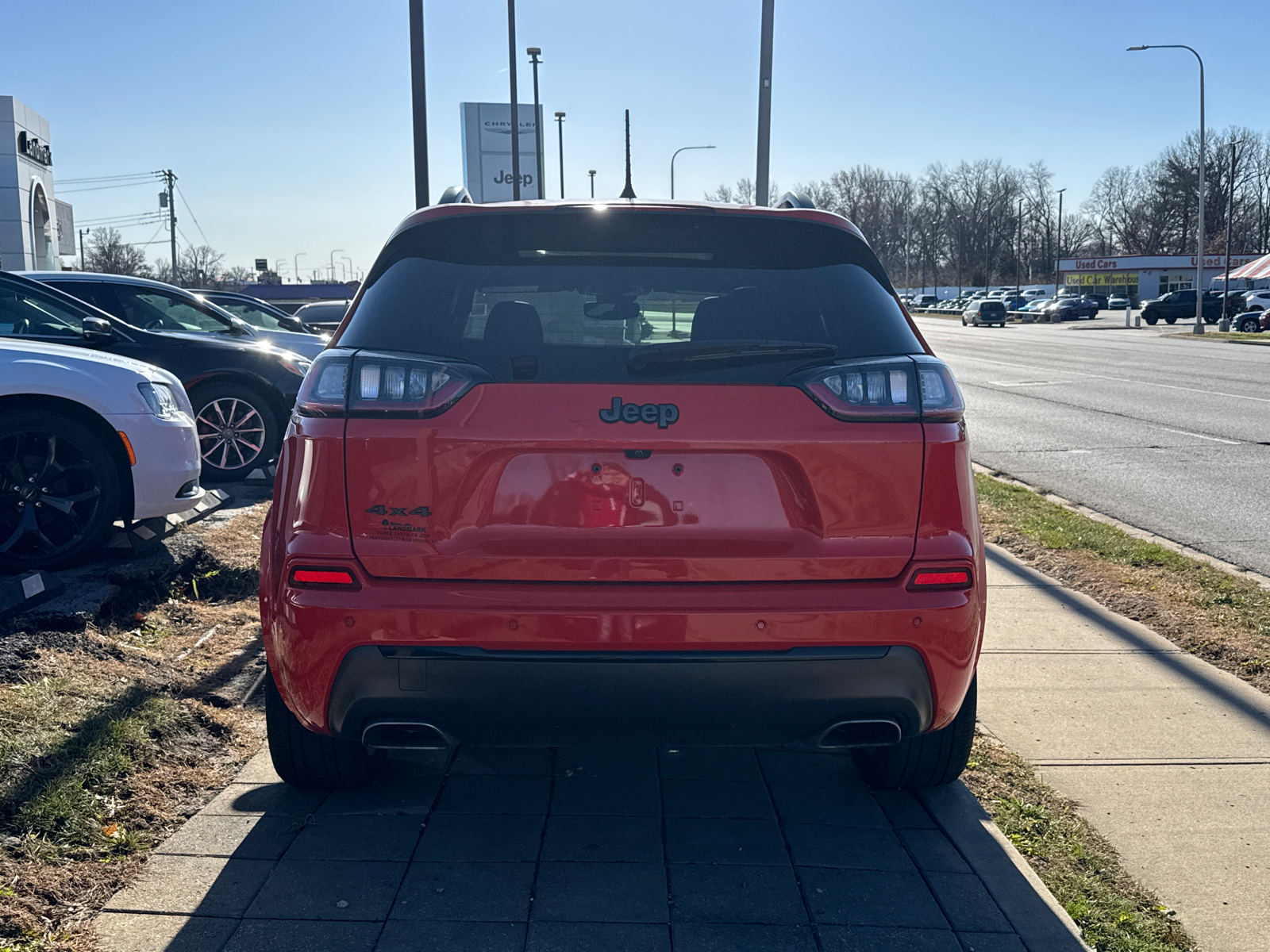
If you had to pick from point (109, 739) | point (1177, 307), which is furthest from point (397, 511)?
point (1177, 307)

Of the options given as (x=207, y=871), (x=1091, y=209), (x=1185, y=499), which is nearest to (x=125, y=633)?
(x=207, y=871)

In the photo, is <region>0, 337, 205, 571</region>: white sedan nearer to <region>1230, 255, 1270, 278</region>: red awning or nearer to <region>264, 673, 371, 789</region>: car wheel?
<region>264, 673, 371, 789</region>: car wheel

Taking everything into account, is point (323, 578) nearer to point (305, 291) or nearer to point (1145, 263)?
point (305, 291)

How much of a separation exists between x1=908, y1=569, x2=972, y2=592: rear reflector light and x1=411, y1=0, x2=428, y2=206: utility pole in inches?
439

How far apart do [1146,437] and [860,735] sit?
38.8ft

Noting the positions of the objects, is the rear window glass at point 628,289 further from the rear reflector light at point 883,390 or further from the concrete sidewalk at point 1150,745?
the concrete sidewalk at point 1150,745

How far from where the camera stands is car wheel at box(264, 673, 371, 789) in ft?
11.0

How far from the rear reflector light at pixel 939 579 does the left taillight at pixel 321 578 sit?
4.50 ft

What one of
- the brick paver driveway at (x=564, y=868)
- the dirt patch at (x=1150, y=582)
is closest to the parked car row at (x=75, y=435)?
the brick paver driveway at (x=564, y=868)

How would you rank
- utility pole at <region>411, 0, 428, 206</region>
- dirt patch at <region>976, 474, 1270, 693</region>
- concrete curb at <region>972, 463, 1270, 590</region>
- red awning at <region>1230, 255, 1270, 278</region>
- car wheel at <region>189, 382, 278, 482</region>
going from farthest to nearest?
1. red awning at <region>1230, 255, 1270, 278</region>
2. utility pole at <region>411, 0, 428, 206</region>
3. car wheel at <region>189, 382, 278, 482</region>
4. concrete curb at <region>972, 463, 1270, 590</region>
5. dirt patch at <region>976, 474, 1270, 693</region>

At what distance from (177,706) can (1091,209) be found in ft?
441

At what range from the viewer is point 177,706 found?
4.15m

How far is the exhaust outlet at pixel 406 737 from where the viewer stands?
2.89 metres

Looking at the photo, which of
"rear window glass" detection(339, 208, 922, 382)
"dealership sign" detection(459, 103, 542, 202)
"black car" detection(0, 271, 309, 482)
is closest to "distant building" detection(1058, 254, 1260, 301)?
"dealership sign" detection(459, 103, 542, 202)
